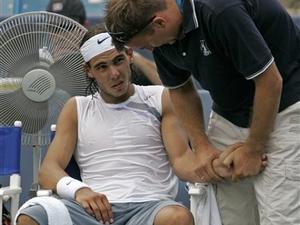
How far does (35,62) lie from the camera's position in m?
3.82

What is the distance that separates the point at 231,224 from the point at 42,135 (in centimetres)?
122

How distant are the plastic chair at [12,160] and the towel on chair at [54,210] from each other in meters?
0.44

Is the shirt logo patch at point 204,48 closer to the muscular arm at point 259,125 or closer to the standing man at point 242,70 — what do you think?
the standing man at point 242,70

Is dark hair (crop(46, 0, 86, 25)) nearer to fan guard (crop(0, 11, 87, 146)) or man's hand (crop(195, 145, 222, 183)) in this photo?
fan guard (crop(0, 11, 87, 146))

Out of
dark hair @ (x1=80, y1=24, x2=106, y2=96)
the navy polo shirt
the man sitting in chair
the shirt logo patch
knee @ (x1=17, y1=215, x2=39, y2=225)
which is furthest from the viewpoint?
→ dark hair @ (x1=80, y1=24, x2=106, y2=96)

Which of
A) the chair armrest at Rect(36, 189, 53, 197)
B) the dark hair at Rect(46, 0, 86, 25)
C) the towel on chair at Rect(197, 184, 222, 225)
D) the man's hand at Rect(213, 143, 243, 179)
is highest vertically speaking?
the dark hair at Rect(46, 0, 86, 25)

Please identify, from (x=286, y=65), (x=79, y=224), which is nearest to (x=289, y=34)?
(x=286, y=65)

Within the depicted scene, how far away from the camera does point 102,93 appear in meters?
3.79

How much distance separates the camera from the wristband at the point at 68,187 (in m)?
3.49

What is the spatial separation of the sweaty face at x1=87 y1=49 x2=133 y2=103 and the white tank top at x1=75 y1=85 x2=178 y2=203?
9cm

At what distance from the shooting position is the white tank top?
3.62 metres

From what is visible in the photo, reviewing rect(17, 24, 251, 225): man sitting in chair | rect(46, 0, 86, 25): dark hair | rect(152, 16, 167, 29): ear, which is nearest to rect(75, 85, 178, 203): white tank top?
rect(17, 24, 251, 225): man sitting in chair

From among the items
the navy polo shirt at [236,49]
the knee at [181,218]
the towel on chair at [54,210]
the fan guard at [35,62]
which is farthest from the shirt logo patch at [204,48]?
the fan guard at [35,62]

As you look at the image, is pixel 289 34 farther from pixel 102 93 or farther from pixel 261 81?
pixel 102 93
